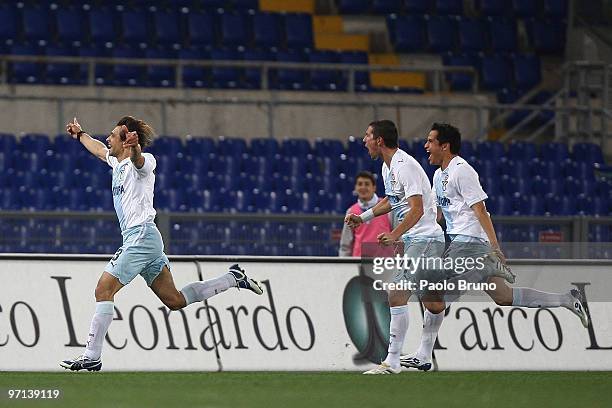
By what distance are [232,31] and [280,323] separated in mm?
13549

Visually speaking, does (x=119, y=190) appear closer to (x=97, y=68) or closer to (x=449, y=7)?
(x=97, y=68)

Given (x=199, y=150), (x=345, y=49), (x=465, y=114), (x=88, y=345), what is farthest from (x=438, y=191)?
(x=345, y=49)

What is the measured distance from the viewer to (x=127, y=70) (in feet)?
77.8

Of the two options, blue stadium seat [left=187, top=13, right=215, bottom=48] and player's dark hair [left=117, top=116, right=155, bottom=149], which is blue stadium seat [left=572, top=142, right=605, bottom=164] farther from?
player's dark hair [left=117, top=116, right=155, bottom=149]

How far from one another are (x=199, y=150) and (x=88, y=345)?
10193mm

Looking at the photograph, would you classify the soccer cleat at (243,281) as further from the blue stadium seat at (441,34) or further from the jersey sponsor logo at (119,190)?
the blue stadium seat at (441,34)

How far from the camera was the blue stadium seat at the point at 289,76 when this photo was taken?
24.4 meters

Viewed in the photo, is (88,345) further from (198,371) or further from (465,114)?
(465,114)

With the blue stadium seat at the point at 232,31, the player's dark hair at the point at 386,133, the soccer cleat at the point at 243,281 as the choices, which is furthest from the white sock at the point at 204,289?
the blue stadium seat at the point at 232,31

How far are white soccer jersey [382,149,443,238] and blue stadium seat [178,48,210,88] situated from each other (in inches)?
499

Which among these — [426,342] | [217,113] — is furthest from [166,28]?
[426,342]

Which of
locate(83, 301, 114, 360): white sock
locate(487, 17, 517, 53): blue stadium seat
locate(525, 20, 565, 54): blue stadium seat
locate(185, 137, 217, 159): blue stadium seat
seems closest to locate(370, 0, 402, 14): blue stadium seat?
locate(487, 17, 517, 53): blue stadium seat

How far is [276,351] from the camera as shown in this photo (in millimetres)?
12266

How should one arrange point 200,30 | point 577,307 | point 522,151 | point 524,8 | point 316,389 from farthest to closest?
point 524,8, point 200,30, point 522,151, point 577,307, point 316,389
